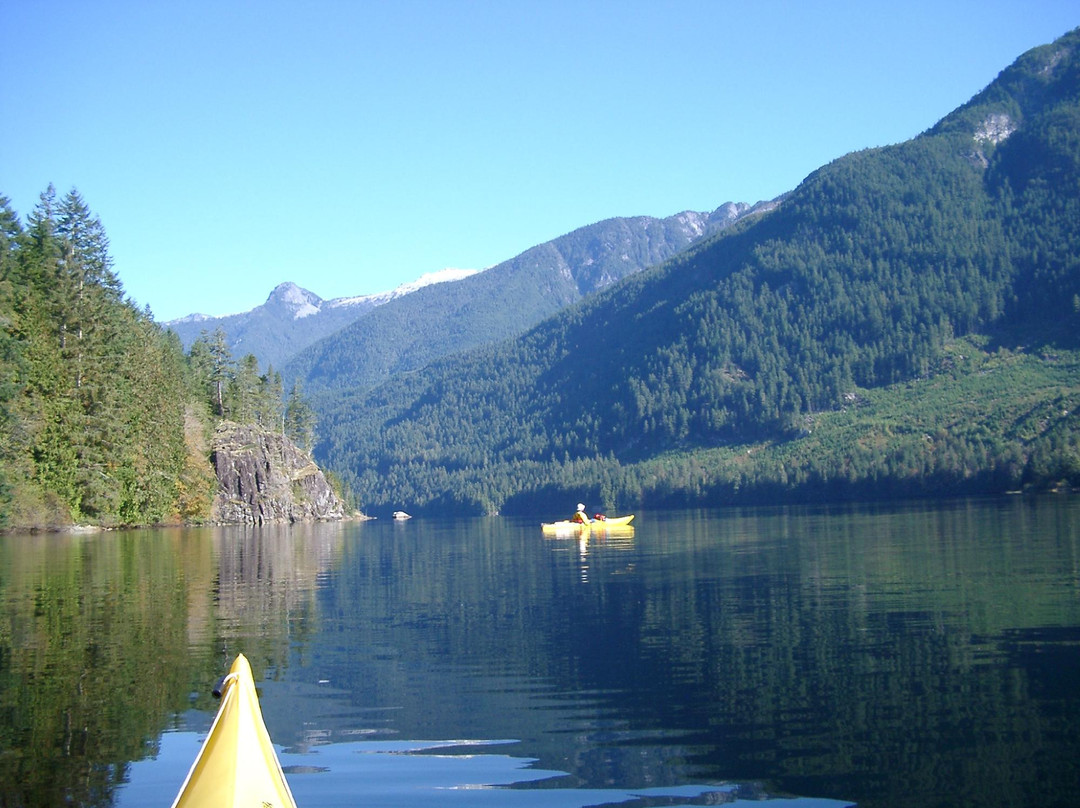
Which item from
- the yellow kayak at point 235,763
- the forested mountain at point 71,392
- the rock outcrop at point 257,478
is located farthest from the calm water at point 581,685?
the rock outcrop at point 257,478

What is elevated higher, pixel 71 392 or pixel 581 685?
pixel 71 392

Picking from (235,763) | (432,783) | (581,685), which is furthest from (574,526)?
(235,763)

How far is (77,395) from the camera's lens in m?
86.9

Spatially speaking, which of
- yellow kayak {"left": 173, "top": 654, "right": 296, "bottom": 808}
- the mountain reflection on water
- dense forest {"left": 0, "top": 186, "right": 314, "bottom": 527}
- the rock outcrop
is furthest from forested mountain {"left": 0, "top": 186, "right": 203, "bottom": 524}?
yellow kayak {"left": 173, "top": 654, "right": 296, "bottom": 808}

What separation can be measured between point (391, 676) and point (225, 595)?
18302 millimetres

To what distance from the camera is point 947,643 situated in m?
24.8

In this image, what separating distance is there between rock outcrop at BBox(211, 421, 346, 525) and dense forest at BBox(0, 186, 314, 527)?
13.7 m

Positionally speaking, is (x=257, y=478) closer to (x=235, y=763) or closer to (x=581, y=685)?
(x=581, y=685)

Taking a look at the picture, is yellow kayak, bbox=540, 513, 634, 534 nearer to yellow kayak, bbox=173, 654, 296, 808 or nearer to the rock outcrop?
the rock outcrop

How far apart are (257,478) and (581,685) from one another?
124m

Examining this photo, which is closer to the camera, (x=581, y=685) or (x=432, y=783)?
(x=432, y=783)

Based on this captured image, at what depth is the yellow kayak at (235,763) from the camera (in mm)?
10273

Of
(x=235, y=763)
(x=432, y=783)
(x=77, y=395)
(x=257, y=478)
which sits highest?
(x=77, y=395)

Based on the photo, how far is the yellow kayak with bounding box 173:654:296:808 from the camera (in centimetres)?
1027
